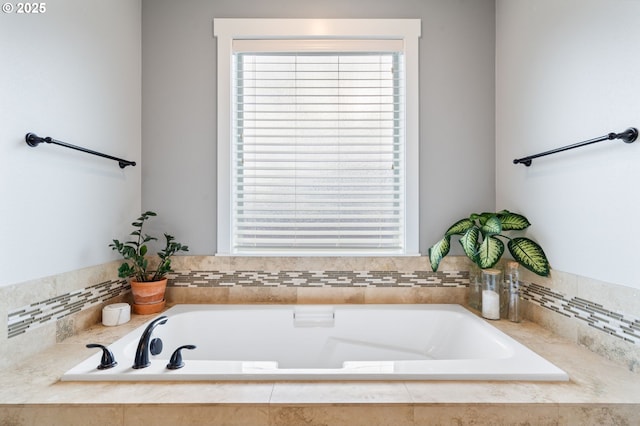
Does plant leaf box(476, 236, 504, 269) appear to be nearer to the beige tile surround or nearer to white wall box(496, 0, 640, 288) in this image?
white wall box(496, 0, 640, 288)

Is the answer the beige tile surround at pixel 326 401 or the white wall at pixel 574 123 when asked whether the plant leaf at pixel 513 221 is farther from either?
the beige tile surround at pixel 326 401

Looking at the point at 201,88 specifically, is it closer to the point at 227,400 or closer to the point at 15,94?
the point at 15,94

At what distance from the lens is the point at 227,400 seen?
0.92 metres

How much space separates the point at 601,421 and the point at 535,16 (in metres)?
1.78

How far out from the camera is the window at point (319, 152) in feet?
6.40

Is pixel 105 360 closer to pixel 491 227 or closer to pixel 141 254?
pixel 141 254

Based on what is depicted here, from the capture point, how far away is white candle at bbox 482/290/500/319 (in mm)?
1641

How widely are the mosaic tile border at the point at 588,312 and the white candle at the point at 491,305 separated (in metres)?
0.18

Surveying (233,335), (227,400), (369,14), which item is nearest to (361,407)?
(227,400)

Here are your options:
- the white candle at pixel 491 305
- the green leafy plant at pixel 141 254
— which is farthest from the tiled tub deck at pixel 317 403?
the green leafy plant at pixel 141 254

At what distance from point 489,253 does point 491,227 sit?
0.43 feet

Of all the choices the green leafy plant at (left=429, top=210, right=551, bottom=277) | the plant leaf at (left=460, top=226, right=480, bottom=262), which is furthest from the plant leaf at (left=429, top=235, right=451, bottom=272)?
the plant leaf at (left=460, top=226, right=480, bottom=262)

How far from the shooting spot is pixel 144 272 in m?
1.78

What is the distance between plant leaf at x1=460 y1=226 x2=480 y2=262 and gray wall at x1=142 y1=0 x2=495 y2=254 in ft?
0.88
